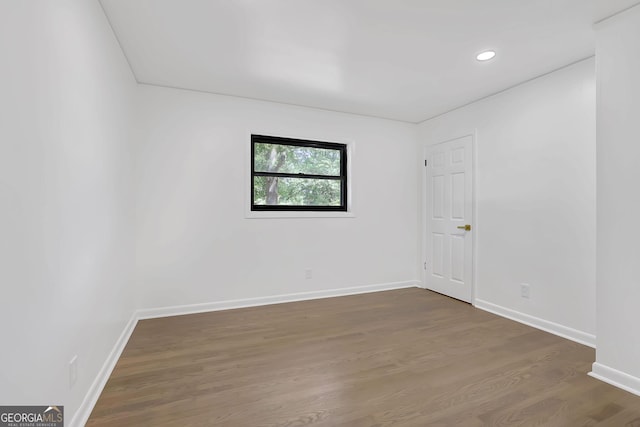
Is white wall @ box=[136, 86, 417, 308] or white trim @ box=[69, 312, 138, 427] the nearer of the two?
white trim @ box=[69, 312, 138, 427]

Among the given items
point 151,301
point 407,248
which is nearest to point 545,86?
point 407,248

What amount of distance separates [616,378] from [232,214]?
3567 mm

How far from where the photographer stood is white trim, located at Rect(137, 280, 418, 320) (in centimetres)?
319

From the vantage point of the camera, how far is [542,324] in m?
2.88

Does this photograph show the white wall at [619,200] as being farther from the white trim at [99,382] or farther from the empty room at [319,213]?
the white trim at [99,382]

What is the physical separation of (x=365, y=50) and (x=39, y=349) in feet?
9.19

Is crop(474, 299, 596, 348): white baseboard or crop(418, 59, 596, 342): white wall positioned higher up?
crop(418, 59, 596, 342): white wall

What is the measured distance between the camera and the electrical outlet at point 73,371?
1.43 m

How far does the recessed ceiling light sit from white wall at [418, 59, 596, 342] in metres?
0.79

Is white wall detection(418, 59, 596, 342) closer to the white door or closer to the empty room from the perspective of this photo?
the empty room

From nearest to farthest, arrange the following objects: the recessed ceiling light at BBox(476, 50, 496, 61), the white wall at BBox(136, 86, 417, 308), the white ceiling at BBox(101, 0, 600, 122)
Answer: the white ceiling at BBox(101, 0, 600, 122) < the recessed ceiling light at BBox(476, 50, 496, 61) < the white wall at BBox(136, 86, 417, 308)

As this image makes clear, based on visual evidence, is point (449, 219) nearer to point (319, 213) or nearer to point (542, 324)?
point (542, 324)

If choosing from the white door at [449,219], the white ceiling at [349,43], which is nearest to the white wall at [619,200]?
the white ceiling at [349,43]

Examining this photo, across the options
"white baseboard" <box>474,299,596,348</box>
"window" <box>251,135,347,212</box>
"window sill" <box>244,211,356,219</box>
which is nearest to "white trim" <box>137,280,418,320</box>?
"window sill" <box>244,211,356,219</box>
